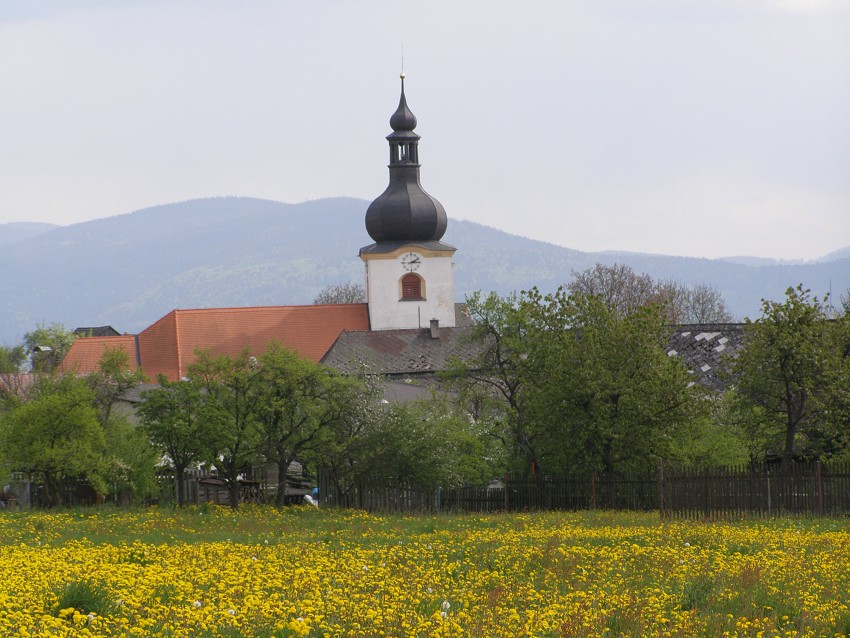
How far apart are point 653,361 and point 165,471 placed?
17.1 m

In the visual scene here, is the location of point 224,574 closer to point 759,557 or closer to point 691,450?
point 759,557

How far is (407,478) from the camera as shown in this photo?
39.6 metres

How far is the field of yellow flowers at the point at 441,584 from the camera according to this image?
1173 cm

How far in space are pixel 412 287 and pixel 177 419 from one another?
57.2m

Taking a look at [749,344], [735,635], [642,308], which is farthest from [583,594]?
[642,308]

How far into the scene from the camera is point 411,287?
97.7m

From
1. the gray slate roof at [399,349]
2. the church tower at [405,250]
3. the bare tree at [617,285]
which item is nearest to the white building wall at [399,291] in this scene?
the church tower at [405,250]

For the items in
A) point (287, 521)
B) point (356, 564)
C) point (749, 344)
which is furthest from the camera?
point (749, 344)

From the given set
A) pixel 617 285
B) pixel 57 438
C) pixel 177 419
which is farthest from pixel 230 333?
pixel 57 438

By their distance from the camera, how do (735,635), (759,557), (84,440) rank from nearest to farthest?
(735,635)
(759,557)
(84,440)

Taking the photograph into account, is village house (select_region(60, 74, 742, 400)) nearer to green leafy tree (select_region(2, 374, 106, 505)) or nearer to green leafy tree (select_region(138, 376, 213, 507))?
green leafy tree (select_region(138, 376, 213, 507))

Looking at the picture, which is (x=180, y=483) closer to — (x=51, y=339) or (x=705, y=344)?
(x=705, y=344)

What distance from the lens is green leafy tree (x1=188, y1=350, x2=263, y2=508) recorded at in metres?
40.9

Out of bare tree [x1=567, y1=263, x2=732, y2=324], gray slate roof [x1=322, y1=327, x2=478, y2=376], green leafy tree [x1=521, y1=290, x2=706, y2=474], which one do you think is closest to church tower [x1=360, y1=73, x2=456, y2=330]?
bare tree [x1=567, y1=263, x2=732, y2=324]
